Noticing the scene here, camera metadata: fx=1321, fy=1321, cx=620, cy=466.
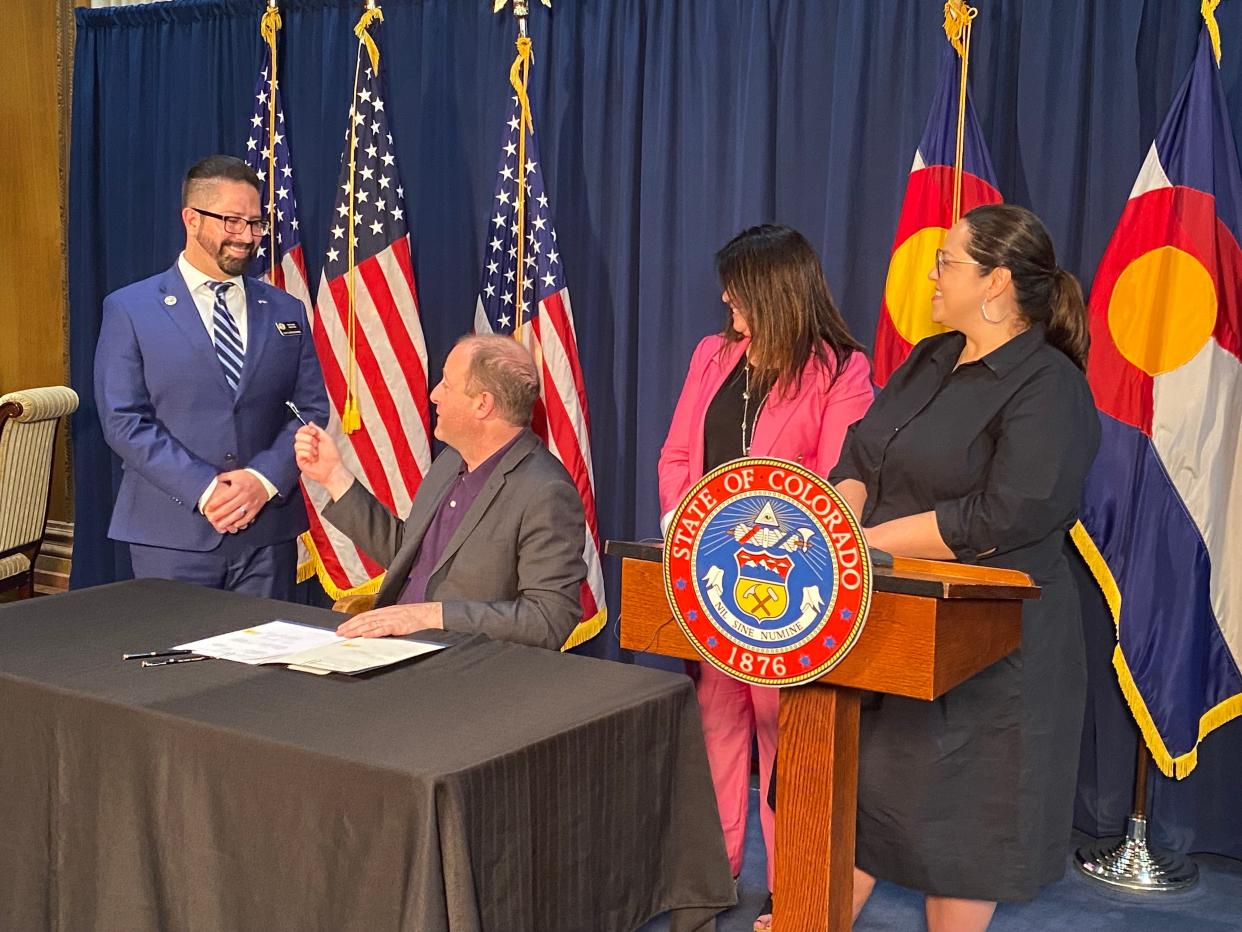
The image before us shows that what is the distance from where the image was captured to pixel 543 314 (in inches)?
175

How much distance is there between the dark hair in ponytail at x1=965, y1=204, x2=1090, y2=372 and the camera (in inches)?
95.7

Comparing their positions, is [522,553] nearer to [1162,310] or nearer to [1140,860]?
[1162,310]

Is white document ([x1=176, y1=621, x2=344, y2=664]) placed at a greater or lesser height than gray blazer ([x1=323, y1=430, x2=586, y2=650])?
lesser

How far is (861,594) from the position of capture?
1570 millimetres

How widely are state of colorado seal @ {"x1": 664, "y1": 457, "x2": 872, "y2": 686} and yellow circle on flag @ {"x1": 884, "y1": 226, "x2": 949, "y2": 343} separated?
216cm

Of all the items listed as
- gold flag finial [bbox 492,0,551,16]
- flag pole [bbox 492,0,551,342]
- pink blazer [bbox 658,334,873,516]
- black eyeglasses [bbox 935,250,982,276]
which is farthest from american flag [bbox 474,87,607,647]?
black eyeglasses [bbox 935,250,982,276]

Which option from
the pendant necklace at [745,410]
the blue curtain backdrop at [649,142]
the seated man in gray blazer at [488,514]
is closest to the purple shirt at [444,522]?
the seated man in gray blazer at [488,514]

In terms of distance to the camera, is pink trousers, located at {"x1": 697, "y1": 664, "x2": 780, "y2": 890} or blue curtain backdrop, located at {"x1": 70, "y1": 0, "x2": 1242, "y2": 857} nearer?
pink trousers, located at {"x1": 697, "y1": 664, "x2": 780, "y2": 890}

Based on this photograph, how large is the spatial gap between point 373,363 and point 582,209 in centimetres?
93

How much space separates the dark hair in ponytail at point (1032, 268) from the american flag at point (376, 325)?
2672mm

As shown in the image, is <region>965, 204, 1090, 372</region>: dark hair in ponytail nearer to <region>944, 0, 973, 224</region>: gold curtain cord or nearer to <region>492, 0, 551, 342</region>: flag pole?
<region>944, 0, 973, 224</region>: gold curtain cord

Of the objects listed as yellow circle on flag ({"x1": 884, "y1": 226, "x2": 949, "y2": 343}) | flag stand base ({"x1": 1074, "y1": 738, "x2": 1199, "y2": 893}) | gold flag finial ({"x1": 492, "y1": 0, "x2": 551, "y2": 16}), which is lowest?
flag stand base ({"x1": 1074, "y1": 738, "x2": 1199, "y2": 893})

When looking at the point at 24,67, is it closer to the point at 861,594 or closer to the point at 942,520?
the point at 942,520

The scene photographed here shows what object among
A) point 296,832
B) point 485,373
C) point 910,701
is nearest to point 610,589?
point 485,373
